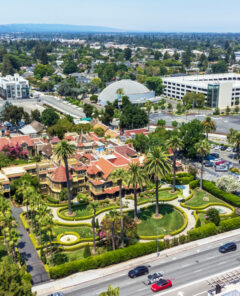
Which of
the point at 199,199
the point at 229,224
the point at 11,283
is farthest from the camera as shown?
the point at 199,199

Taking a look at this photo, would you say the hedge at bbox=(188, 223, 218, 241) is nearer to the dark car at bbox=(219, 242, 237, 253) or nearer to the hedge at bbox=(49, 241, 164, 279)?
the dark car at bbox=(219, 242, 237, 253)

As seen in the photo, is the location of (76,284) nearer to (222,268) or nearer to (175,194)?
(222,268)

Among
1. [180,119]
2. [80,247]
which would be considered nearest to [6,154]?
[80,247]

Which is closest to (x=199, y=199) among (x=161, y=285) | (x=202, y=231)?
(x=202, y=231)

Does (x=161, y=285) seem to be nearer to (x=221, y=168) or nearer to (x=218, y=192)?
(x=218, y=192)

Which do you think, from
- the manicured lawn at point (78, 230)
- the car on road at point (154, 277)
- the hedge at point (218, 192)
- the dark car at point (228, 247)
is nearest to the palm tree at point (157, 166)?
the manicured lawn at point (78, 230)

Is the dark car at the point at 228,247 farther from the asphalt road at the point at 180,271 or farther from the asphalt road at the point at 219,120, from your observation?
the asphalt road at the point at 219,120

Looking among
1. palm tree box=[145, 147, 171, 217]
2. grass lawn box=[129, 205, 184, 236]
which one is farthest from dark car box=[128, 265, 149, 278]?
palm tree box=[145, 147, 171, 217]
